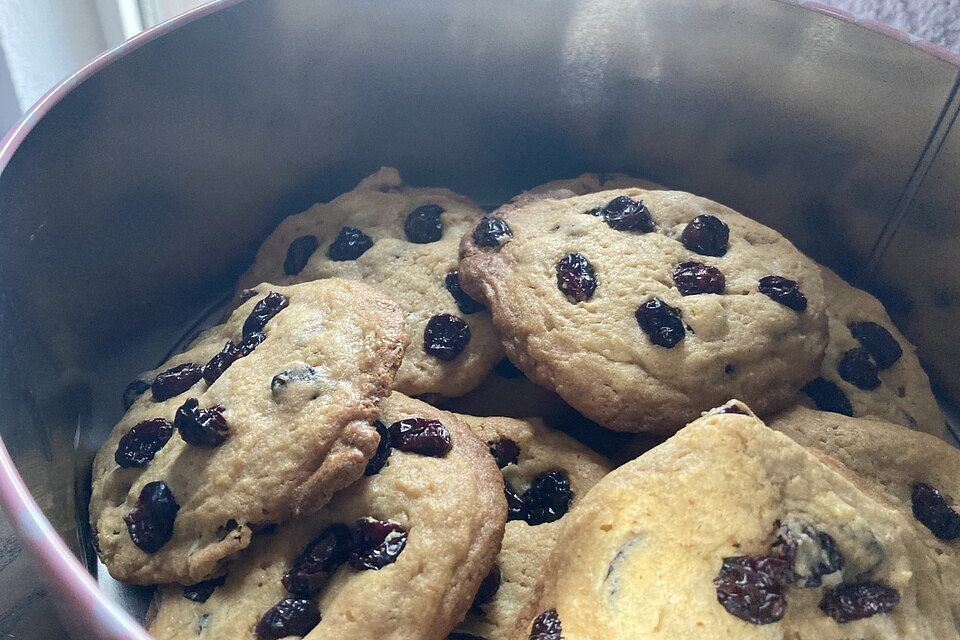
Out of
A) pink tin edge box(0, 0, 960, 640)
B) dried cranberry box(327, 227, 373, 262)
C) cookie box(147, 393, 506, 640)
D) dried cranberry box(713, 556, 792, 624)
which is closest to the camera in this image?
pink tin edge box(0, 0, 960, 640)

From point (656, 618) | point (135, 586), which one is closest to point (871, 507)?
point (656, 618)

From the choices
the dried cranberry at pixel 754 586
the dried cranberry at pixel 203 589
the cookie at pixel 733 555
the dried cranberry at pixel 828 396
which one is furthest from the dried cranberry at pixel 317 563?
the dried cranberry at pixel 828 396

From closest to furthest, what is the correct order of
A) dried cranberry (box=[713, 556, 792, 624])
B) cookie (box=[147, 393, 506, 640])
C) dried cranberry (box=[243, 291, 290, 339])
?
dried cranberry (box=[713, 556, 792, 624]) → cookie (box=[147, 393, 506, 640]) → dried cranberry (box=[243, 291, 290, 339])

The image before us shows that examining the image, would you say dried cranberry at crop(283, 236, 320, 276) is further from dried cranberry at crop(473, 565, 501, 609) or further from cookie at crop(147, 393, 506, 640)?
dried cranberry at crop(473, 565, 501, 609)

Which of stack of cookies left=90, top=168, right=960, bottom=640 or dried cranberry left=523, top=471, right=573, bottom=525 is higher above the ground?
stack of cookies left=90, top=168, right=960, bottom=640

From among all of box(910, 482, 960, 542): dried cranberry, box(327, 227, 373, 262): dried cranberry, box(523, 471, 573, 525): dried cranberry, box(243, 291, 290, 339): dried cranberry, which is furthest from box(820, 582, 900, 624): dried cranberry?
box(327, 227, 373, 262): dried cranberry

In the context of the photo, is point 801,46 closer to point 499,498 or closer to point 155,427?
point 499,498

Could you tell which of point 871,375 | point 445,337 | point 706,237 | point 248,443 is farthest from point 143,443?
point 871,375

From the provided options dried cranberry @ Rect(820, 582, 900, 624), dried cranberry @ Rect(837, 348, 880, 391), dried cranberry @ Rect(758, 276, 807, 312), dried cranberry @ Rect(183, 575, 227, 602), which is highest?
dried cranberry @ Rect(758, 276, 807, 312)

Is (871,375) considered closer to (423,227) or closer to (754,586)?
(754,586)
